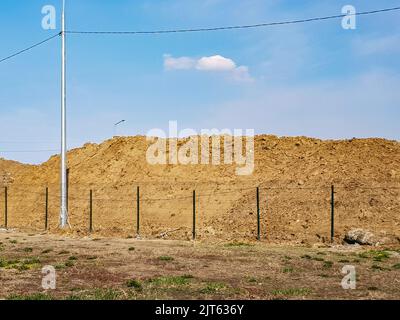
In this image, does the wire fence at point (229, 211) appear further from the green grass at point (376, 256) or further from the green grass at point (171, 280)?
the green grass at point (171, 280)

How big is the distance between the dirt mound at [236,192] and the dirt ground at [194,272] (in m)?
8.28

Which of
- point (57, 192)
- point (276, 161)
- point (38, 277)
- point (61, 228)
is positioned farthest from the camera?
point (57, 192)

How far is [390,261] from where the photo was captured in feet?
71.8

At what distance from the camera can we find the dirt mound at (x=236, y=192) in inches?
1396

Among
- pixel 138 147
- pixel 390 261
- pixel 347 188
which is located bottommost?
pixel 390 261

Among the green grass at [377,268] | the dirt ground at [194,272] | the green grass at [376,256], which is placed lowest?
the green grass at [376,256]

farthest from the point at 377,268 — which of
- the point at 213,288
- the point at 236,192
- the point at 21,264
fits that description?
the point at 236,192

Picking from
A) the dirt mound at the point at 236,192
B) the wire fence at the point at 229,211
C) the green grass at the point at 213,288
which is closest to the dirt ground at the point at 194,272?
the green grass at the point at 213,288

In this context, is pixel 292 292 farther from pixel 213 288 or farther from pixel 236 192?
pixel 236 192

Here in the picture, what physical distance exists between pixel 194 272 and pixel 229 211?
2238 cm
